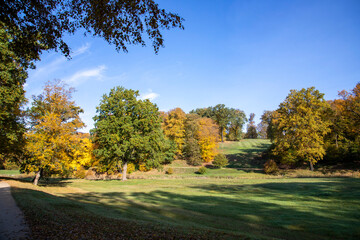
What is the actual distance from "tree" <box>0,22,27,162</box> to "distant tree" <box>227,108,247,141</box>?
65992mm

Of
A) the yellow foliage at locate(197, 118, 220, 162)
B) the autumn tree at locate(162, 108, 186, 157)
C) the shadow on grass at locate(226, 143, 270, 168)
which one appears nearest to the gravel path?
the autumn tree at locate(162, 108, 186, 157)

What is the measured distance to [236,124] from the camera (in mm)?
81500

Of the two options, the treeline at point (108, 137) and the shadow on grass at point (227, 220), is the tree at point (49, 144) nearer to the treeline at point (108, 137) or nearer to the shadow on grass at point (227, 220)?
the treeline at point (108, 137)

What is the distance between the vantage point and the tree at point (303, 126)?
33250mm

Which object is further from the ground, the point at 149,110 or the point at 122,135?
the point at 149,110

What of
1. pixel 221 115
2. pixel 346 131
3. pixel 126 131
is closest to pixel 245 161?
pixel 346 131

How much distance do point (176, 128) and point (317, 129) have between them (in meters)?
29.6

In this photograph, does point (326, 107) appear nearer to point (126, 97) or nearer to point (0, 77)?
point (126, 97)

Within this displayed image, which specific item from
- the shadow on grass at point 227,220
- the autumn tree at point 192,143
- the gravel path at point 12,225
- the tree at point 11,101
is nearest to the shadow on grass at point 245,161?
the autumn tree at point 192,143

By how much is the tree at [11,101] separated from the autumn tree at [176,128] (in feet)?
109

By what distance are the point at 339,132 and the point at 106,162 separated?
41.5m

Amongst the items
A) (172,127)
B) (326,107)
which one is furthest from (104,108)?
(326,107)

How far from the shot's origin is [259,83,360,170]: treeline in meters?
32.3

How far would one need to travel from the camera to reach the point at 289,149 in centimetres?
3562
